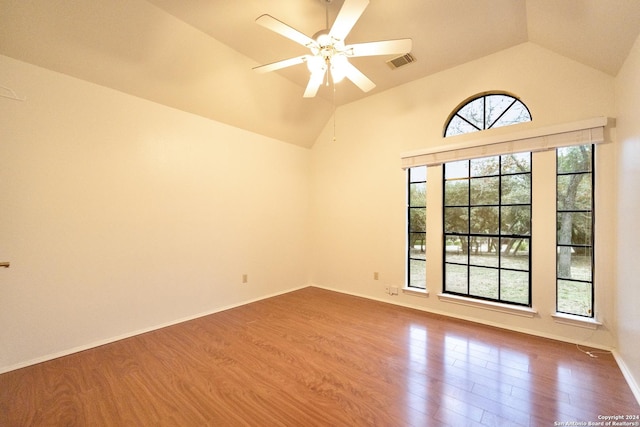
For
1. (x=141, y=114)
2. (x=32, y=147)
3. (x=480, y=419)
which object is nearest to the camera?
(x=480, y=419)

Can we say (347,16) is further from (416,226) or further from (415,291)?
(415,291)

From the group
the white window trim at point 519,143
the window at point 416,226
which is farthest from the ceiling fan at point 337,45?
the window at point 416,226

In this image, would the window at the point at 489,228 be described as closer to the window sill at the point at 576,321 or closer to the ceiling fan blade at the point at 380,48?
the window sill at the point at 576,321

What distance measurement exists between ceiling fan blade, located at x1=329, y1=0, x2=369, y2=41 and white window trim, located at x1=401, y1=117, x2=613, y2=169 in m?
2.11

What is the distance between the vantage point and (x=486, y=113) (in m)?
3.18

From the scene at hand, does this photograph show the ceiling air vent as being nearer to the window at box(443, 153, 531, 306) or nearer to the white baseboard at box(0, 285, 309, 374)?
the window at box(443, 153, 531, 306)

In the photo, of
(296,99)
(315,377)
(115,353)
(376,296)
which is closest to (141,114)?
(296,99)

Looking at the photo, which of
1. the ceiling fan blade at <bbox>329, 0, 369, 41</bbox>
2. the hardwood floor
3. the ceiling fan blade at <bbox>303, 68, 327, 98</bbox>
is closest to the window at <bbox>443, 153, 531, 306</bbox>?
the hardwood floor

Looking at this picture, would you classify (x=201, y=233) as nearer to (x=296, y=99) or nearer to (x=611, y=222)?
(x=296, y=99)

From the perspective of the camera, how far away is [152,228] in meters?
3.03

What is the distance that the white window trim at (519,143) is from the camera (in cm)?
247

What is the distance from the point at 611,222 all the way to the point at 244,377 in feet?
11.9

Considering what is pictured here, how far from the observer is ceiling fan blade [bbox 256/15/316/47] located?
166cm

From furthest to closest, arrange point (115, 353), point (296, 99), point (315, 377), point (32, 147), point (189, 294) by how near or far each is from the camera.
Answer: point (296, 99)
point (189, 294)
point (115, 353)
point (32, 147)
point (315, 377)
